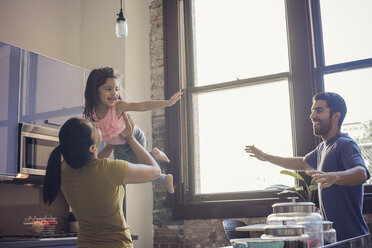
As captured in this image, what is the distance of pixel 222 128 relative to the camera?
16.6 ft

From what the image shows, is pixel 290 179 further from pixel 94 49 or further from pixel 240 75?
pixel 94 49

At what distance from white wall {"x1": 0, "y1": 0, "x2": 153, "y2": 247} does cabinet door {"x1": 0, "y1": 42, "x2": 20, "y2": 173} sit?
0.60m

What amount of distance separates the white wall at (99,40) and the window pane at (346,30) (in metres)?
1.98

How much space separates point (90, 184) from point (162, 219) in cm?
309

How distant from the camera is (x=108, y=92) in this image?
295 cm

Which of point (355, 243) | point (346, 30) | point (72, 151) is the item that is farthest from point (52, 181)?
point (346, 30)

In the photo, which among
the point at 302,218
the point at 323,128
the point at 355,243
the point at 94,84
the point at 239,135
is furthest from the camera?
the point at 239,135

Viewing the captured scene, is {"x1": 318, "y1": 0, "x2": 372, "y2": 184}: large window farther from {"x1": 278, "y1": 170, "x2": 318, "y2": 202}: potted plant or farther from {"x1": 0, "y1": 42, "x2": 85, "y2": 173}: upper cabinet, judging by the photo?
{"x1": 0, "y1": 42, "x2": 85, "y2": 173}: upper cabinet

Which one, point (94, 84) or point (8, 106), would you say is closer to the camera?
point (94, 84)

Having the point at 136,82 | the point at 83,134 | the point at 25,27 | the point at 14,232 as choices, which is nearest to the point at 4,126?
the point at 14,232

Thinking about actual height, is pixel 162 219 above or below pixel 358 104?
below

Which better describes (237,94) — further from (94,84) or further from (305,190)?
(94,84)

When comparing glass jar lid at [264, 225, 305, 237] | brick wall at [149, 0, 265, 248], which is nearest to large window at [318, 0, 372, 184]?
brick wall at [149, 0, 265, 248]

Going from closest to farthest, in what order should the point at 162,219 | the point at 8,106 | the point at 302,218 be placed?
1. the point at 302,218
2. the point at 8,106
3. the point at 162,219
